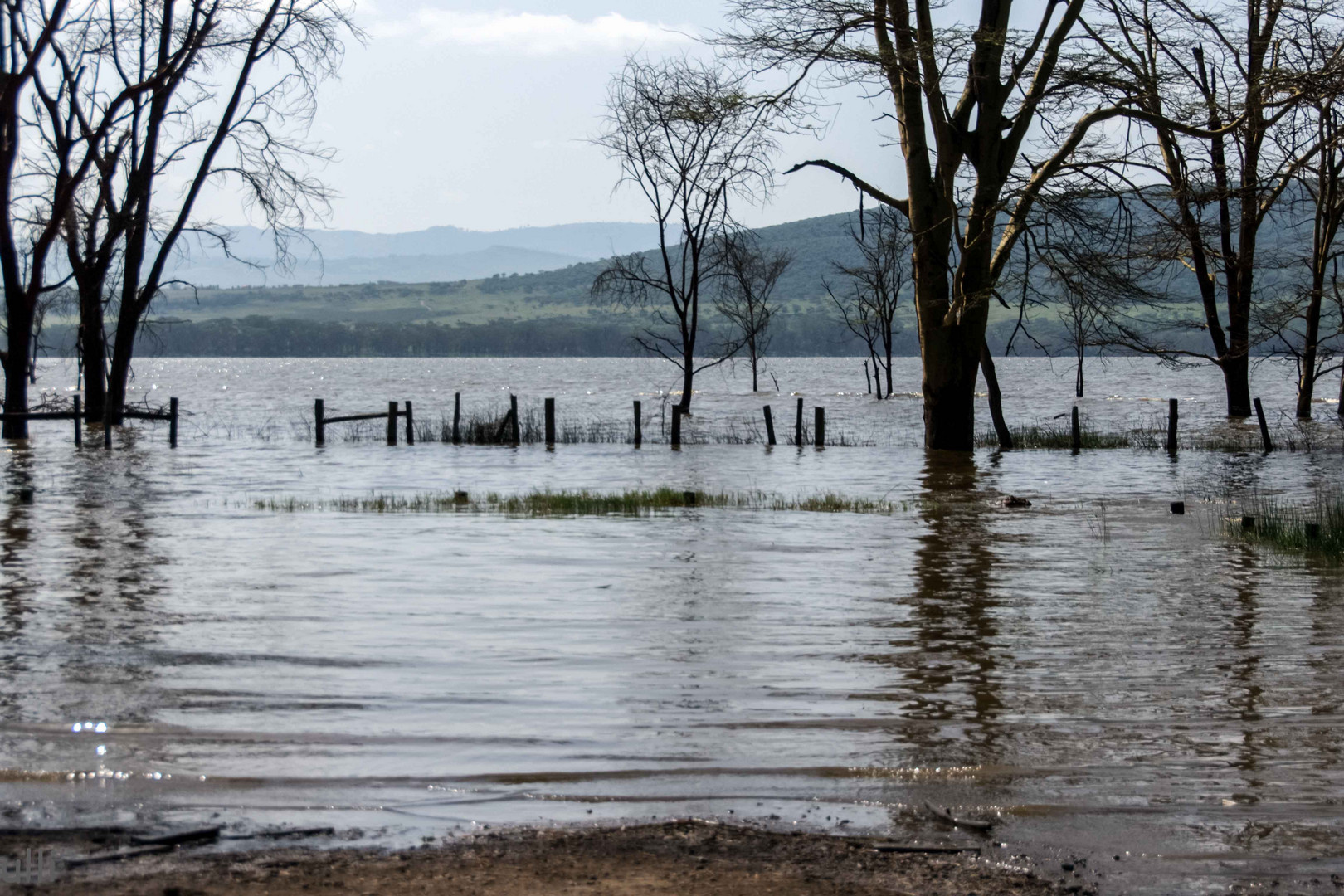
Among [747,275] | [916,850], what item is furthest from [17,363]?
[747,275]

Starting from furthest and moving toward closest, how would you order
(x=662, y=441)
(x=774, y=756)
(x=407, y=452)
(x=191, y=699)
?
(x=662, y=441), (x=407, y=452), (x=191, y=699), (x=774, y=756)

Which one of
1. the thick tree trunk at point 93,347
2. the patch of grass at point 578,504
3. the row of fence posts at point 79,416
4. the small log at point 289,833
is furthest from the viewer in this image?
the thick tree trunk at point 93,347

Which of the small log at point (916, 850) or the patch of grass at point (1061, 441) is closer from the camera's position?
the small log at point (916, 850)

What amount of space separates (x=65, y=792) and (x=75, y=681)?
8.67 ft

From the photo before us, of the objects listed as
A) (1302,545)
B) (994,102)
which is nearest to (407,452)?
(994,102)

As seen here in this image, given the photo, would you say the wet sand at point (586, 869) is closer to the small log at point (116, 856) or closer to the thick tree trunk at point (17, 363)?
the small log at point (116, 856)

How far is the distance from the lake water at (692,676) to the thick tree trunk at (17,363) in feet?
31.7

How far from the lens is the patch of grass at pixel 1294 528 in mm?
14977

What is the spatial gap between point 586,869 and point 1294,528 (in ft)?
44.4

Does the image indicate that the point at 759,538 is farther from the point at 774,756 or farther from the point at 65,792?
the point at 65,792

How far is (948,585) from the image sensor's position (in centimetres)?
1284

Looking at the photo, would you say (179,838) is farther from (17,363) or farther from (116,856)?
(17,363)
